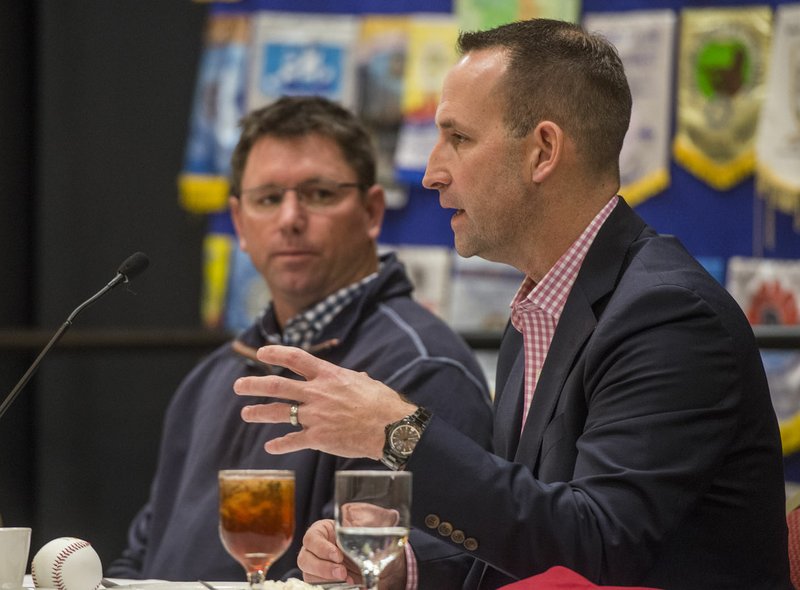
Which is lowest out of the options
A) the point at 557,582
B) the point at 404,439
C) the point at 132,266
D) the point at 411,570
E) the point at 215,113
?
the point at 411,570

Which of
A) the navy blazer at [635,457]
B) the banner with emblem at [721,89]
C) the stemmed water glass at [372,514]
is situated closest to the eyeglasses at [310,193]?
the navy blazer at [635,457]

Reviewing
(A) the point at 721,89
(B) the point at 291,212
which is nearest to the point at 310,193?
(B) the point at 291,212

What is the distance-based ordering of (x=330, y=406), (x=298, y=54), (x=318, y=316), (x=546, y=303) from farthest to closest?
(x=298, y=54) → (x=318, y=316) → (x=546, y=303) → (x=330, y=406)

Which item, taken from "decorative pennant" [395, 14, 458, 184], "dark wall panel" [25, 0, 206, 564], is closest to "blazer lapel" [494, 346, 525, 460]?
"decorative pennant" [395, 14, 458, 184]

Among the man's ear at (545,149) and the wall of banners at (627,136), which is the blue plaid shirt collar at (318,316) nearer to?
the man's ear at (545,149)

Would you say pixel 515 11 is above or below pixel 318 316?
above

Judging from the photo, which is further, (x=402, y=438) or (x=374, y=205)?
(x=374, y=205)

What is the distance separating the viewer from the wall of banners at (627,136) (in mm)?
3549

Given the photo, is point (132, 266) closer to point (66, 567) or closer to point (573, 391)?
point (66, 567)

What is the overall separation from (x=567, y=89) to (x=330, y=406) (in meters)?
0.68

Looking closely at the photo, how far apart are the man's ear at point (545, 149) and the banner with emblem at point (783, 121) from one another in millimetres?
1910

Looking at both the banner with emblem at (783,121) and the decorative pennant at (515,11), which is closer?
the banner with emblem at (783,121)

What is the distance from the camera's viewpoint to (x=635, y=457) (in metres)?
1.49

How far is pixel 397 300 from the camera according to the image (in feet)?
8.48
